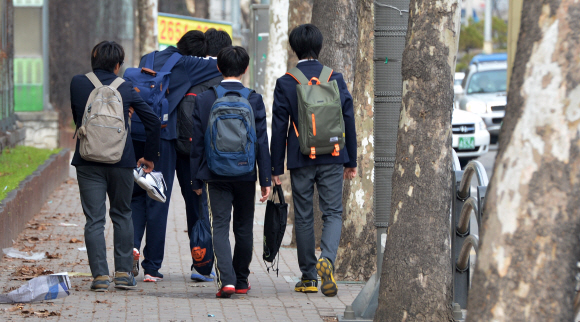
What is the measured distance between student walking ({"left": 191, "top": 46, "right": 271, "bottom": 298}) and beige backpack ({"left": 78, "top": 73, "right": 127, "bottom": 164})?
0.51 meters

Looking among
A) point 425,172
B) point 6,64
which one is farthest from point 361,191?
point 6,64

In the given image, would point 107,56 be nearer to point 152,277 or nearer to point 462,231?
point 152,277

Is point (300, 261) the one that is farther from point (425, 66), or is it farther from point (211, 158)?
point (425, 66)

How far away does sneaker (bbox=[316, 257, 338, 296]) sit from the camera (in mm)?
5805

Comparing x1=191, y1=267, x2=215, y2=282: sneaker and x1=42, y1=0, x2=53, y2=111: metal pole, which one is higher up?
x1=42, y1=0, x2=53, y2=111: metal pole

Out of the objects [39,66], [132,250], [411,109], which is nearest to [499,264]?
[411,109]

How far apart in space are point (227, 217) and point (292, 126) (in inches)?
31.0

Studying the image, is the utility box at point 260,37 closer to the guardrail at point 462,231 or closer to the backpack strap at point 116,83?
the backpack strap at point 116,83

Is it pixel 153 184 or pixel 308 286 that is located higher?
pixel 153 184

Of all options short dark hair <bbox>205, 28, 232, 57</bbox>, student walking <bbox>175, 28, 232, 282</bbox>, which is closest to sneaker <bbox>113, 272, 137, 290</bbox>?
student walking <bbox>175, 28, 232, 282</bbox>

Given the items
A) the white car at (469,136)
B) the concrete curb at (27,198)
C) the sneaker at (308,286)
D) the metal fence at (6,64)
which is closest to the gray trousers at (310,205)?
the sneaker at (308,286)

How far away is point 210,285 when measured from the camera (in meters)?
6.62

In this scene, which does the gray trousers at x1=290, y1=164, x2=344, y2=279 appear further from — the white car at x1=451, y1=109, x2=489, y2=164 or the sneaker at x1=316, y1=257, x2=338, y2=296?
the white car at x1=451, y1=109, x2=489, y2=164

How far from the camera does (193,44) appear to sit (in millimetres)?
6633
